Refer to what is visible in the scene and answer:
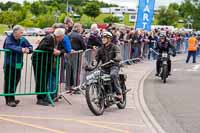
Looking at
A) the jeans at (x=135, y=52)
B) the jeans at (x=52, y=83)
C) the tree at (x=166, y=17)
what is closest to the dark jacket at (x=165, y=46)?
the jeans at (x=135, y=52)

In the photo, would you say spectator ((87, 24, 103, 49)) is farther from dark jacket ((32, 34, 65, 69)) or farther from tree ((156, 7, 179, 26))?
tree ((156, 7, 179, 26))

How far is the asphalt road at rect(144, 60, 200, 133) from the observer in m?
10.1

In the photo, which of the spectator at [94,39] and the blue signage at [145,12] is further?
the blue signage at [145,12]

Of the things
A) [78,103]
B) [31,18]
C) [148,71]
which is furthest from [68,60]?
[31,18]

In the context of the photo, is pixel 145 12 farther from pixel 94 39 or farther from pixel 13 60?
pixel 13 60

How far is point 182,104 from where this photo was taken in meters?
13.0

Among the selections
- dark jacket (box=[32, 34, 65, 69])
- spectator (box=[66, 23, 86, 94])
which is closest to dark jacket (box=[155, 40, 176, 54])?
spectator (box=[66, 23, 86, 94])

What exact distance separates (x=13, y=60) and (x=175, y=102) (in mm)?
4603

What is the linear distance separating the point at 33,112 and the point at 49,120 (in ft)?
2.82

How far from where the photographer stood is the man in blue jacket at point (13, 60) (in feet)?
34.8

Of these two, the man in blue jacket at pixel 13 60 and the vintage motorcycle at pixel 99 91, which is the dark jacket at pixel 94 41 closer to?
the vintage motorcycle at pixel 99 91

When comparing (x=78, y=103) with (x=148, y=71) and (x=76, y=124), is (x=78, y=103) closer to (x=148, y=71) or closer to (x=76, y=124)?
(x=76, y=124)

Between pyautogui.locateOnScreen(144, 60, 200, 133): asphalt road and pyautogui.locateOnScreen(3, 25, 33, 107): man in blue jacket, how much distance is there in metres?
2.99

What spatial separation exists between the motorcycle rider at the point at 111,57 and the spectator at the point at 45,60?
2.94ft
